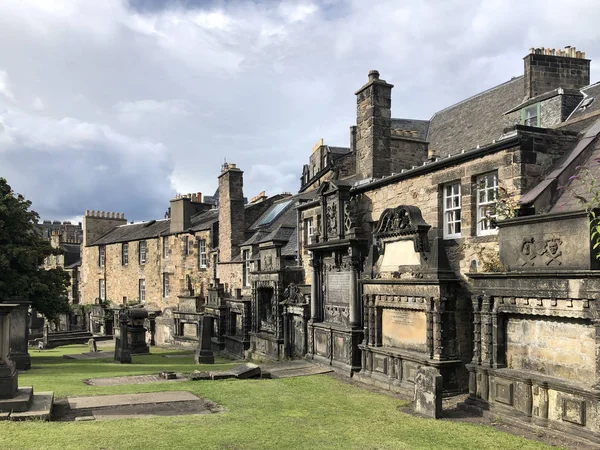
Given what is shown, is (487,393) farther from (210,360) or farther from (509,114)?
(210,360)

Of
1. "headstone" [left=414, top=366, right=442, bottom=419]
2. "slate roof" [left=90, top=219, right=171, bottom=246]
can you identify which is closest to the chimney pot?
"headstone" [left=414, top=366, right=442, bottom=419]

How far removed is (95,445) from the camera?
26.8ft

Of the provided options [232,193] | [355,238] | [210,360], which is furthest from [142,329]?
[355,238]

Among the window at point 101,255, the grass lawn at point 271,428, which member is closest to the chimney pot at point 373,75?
the grass lawn at point 271,428

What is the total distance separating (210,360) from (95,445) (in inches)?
564

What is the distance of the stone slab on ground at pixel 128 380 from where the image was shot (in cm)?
1477

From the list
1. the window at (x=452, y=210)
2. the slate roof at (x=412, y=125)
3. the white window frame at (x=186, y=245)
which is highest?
the slate roof at (x=412, y=125)

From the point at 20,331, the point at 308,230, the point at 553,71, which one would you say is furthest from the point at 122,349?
the point at 553,71

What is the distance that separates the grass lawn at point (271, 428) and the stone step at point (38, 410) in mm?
270

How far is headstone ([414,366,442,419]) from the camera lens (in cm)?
1055

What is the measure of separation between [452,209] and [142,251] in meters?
31.1

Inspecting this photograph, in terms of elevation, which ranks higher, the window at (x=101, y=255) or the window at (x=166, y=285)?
the window at (x=101, y=255)

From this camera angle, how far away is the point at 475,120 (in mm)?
21719

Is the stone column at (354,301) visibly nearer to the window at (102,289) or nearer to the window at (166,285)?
the window at (166,285)
